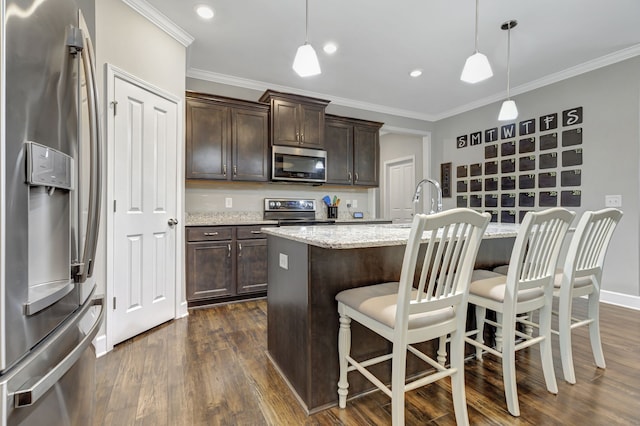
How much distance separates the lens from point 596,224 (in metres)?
1.79

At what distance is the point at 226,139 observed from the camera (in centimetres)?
352

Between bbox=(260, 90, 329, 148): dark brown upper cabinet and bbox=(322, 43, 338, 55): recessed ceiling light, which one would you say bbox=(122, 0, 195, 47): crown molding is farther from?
bbox=(322, 43, 338, 55): recessed ceiling light

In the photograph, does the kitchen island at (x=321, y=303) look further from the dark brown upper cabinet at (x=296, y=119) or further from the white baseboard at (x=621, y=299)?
the white baseboard at (x=621, y=299)

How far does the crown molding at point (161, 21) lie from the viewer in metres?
2.37

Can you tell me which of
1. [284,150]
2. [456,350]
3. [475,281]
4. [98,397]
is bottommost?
[98,397]

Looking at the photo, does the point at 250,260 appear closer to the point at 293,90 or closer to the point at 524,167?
the point at 293,90

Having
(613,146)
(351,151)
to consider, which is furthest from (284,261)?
(613,146)

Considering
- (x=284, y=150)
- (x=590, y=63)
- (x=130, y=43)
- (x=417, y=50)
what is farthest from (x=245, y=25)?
(x=590, y=63)

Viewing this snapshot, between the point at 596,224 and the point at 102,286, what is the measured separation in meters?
3.26

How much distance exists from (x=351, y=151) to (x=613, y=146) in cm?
297

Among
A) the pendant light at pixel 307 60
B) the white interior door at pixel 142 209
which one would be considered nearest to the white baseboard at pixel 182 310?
the white interior door at pixel 142 209

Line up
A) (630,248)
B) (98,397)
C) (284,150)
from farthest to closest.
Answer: (284,150)
(630,248)
(98,397)

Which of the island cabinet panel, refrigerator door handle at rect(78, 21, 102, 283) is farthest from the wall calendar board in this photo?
refrigerator door handle at rect(78, 21, 102, 283)

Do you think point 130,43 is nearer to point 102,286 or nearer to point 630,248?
point 102,286
